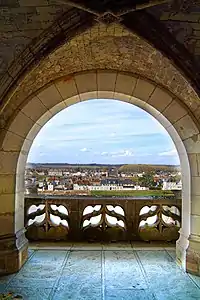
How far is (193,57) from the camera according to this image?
9.08ft

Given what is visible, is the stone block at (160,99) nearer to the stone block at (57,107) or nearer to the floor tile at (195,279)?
the stone block at (57,107)

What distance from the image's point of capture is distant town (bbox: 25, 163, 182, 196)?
498 centimetres

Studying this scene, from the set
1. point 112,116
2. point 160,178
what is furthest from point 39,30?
point 160,178

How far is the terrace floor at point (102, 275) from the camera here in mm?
2902

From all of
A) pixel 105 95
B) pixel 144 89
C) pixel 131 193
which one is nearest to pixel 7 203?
pixel 105 95

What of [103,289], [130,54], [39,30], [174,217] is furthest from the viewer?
[174,217]

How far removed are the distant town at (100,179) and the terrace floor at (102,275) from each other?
0.86 m

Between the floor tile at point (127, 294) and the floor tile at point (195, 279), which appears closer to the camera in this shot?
the floor tile at point (127, 294)

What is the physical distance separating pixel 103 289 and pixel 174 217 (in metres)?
2.00

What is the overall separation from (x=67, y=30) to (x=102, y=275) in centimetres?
219

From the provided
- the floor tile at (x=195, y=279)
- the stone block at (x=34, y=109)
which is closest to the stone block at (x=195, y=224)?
the floor tile at (x=195, y=279)

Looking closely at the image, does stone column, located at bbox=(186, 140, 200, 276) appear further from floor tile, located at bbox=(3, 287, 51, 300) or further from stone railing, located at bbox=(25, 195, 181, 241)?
floor tile, located at bbox=(3, 287, 51, 300)

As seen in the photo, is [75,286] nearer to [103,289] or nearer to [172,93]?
[103,289]

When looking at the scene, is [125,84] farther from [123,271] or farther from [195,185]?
[123,271]
